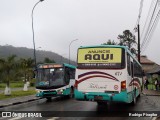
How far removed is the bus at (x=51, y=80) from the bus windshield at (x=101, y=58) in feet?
29.9

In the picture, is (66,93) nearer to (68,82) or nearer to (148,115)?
(68,82)

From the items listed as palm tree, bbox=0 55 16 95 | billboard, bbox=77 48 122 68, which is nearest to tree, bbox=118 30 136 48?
palm tree, bbox=0 55 16 95

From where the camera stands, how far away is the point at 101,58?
16.4m

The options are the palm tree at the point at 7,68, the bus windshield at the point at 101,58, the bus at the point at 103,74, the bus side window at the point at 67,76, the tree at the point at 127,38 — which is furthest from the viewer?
the tree at the point at 127,38

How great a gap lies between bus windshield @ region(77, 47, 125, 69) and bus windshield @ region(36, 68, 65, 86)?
9.14m

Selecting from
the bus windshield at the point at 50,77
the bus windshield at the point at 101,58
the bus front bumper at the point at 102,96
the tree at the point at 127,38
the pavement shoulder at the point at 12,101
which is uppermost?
the tree at the point at 127,38

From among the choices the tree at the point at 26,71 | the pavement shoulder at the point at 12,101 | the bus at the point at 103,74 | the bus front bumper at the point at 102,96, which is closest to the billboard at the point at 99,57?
the bus at the point at 103,74

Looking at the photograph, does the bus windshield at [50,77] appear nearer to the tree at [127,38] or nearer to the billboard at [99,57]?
the billboard at [99,57]

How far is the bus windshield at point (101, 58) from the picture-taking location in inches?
637

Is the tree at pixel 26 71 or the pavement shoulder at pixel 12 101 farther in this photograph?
the tree at pixel 26 71

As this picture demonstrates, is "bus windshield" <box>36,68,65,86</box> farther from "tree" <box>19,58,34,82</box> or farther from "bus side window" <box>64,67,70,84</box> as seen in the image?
"tree" <box>19,58,34,82</box>

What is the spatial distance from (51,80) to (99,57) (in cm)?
986

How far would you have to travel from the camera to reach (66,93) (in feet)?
87.6

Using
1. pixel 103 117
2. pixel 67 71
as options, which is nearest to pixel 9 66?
pixel 67 71
